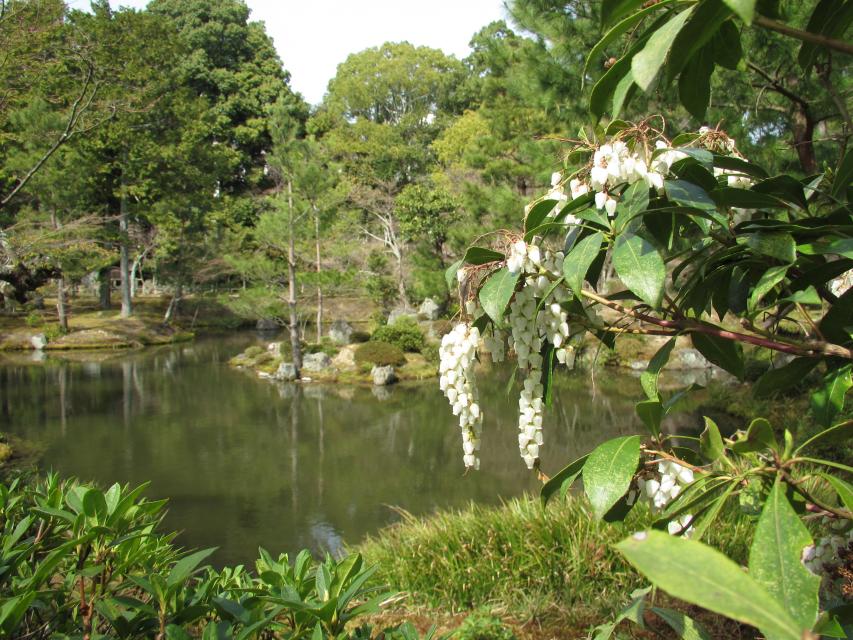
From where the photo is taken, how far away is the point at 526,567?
2.69m

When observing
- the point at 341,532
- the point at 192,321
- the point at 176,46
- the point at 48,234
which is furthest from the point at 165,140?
the point at 341,532

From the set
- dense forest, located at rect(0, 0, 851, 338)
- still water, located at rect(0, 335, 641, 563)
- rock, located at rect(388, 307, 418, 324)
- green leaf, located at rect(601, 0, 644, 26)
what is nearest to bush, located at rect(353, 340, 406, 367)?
still water, located at rect(0, 335, 641, 563)

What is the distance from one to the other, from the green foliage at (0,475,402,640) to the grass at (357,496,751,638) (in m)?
1.16

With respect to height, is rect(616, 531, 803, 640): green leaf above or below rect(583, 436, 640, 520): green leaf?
above

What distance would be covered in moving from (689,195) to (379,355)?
1008cm

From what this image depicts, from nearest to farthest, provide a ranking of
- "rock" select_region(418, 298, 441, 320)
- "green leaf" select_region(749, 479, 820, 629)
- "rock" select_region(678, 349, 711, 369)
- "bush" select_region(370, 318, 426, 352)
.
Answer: "green leaf" select_region(749, 479, 820, 629) < "rock" select_region(678, 349, 711, 369) < "bush" select_region(370, 318, 426, 352) < "rock" select_region(418, 298, 441, 320)

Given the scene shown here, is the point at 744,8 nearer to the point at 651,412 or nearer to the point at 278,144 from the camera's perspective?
the point at 651,412

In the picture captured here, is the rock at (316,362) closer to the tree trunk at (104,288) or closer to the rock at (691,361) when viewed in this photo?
the rock at (691,361)

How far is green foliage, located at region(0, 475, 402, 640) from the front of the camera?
1.12m

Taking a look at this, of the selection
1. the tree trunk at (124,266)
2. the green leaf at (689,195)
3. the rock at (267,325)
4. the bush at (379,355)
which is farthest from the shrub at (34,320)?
the green leaf at (689,195)

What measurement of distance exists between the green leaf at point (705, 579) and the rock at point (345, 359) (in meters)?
10.5

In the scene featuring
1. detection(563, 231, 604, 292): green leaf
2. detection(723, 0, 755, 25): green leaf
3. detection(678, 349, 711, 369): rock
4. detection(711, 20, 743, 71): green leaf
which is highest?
detection(711, 20, 743, 71): green leaf

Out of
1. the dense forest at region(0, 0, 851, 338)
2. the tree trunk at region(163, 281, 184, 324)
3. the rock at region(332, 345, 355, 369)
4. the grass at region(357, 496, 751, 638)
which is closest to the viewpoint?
the grass at region(357, 496, 751, 638)

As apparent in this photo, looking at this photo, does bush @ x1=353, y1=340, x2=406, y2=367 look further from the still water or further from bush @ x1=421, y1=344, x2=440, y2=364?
the still water
